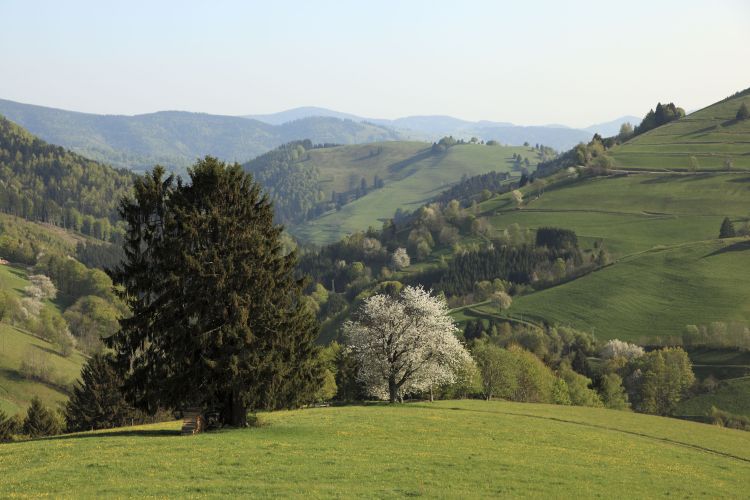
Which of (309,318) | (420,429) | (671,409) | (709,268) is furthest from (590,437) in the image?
(709,268)

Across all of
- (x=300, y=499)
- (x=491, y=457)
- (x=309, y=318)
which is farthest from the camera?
(x=309, y=318)

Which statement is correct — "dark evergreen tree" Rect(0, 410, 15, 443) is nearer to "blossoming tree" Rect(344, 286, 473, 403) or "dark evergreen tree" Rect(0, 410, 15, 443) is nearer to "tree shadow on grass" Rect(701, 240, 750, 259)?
"blossoming tree" Rect(344, 286, 473, 403)

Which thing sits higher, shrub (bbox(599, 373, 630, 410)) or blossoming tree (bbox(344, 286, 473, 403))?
blossoming tree (bbox(344, 286, 473, 403))

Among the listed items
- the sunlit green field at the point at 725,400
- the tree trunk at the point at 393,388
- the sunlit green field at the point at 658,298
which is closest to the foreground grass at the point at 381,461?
the tree trunk at the point at 393,388

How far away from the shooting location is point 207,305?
156ft

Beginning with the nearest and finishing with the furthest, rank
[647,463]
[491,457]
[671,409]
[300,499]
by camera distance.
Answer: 1. [300,499]
2. [491,457]
3. [647,463]
4. [671,409]

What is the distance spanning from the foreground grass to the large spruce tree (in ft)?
10.3

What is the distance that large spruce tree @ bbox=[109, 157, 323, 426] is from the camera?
154ft

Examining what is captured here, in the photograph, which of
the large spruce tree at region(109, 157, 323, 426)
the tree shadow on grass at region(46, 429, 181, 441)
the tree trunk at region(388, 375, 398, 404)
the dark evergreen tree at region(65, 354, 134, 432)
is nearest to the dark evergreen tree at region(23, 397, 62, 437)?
the dark evergreen tree at region(65, 354, 134, 432)

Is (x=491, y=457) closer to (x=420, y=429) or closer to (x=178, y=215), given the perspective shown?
(x=420, y=429)

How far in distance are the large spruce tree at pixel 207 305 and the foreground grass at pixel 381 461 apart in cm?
314

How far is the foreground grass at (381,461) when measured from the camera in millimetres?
32469

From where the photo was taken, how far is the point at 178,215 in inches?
1886

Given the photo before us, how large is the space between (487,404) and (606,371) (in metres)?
79.3
